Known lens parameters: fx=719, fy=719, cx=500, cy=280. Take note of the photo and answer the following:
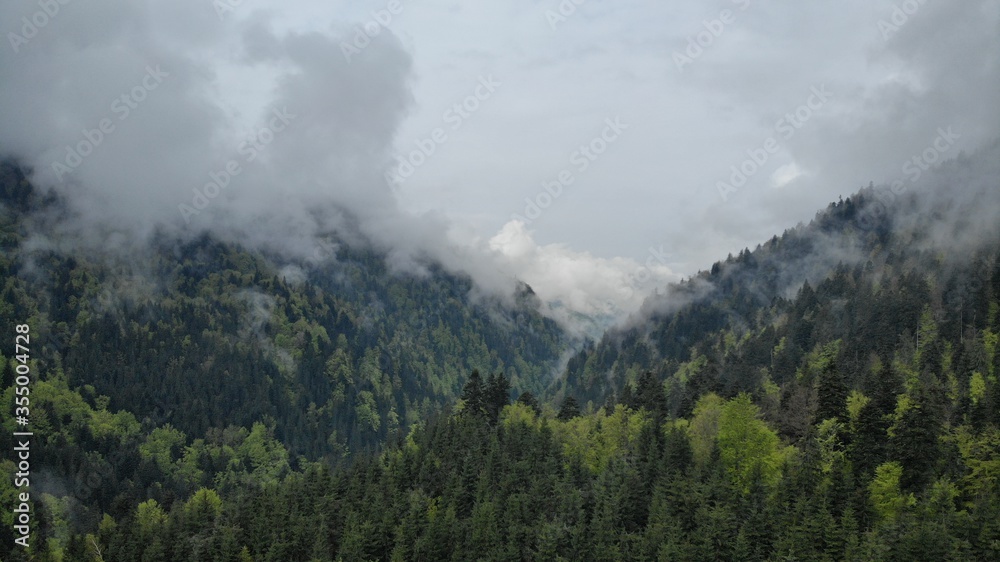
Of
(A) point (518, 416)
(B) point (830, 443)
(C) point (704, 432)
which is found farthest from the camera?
(A) point (518, 416)

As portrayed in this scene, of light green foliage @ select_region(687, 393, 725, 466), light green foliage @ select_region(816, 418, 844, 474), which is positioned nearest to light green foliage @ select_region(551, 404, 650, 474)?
light green foliage @ select_region(687, 393, 725, 466)

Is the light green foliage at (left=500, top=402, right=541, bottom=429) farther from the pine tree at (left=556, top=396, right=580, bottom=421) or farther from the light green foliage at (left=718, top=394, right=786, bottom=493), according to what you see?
the light green foliage at (left=718, top=394, right=786, bottom=493)

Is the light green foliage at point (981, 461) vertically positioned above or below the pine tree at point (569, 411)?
below

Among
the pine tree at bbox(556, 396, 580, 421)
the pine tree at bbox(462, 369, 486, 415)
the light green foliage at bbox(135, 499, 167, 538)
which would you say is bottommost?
the light green foliage at bbox(135, 499, 167, 538)

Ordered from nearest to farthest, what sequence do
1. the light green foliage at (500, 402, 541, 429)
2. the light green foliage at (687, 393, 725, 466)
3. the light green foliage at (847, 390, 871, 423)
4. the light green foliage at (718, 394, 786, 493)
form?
the light green foliage at (718, 394, 786, 493) < the light green foliage at (847, 390, 871, 423) < the light green foliage at (687, 393, 725, 466) < the light green foliage at (500, 402, 541, 429)

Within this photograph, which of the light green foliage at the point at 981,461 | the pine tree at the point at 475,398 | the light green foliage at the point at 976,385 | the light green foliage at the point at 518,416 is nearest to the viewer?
the light green foliage at the point at 981,461

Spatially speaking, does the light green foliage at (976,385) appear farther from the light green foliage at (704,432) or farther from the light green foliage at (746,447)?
the light green foliage at (704,432)

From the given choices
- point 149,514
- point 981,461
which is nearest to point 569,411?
point 981,461

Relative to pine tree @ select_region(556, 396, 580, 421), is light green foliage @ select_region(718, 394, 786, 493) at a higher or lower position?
lower

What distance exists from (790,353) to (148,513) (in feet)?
513

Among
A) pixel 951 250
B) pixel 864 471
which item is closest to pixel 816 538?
pixel 864 471

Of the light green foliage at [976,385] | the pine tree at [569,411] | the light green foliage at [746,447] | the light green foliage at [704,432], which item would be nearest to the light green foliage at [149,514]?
the pine tree at [569,411]

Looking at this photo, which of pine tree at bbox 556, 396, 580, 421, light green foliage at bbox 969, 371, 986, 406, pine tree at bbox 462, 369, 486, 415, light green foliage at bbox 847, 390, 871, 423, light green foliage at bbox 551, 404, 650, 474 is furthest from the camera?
pine tree at bbox 462, 369, 486, 415

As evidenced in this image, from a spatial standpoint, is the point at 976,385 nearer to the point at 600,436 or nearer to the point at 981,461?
the point at 981,461
